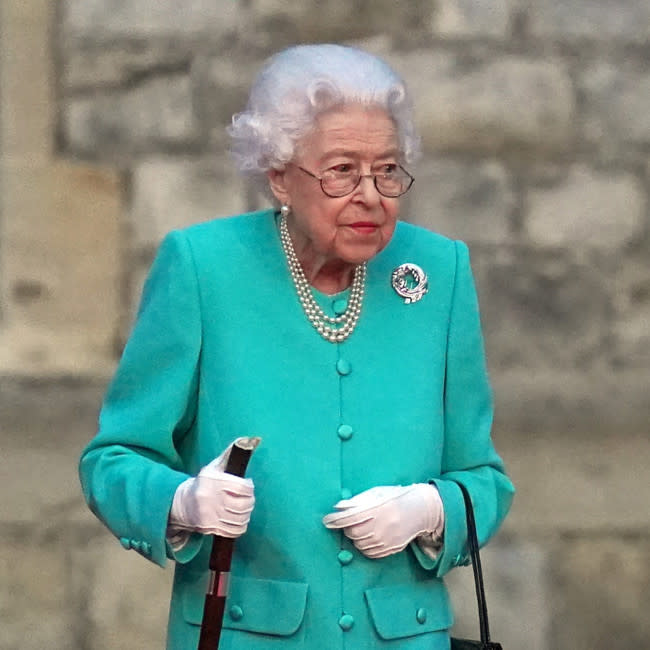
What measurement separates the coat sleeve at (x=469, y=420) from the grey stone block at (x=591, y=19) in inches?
82.5

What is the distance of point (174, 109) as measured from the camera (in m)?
5.18

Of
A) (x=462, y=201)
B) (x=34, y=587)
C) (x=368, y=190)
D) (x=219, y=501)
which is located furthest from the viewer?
(x=462, y=201)

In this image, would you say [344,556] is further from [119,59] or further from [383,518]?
[119,59]

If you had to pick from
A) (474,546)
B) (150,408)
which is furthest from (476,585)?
(150,408)

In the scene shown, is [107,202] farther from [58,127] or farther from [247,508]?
[247,508]

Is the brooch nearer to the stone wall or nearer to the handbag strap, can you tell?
the handbag strap

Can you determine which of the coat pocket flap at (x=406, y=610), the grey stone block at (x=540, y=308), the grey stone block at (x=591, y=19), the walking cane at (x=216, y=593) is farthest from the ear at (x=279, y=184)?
the grey stone block at (x=591, y=19)

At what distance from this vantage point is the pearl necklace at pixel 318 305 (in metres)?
3.22

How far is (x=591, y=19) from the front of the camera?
531cm

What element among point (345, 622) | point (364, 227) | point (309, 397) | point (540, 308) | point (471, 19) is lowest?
point (345, 622)

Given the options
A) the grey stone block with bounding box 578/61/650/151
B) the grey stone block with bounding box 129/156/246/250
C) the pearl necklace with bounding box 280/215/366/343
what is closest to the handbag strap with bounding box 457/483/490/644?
the pearl necklace with bounding box 280/215/366/343

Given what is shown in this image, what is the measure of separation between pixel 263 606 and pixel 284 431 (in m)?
0.29

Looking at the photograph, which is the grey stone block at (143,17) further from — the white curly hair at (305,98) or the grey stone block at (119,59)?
the white curly hair at (305,98)

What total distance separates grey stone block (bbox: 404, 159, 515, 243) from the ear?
2002 millimetres
